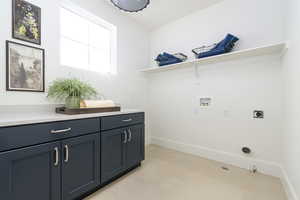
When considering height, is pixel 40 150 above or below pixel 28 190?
above

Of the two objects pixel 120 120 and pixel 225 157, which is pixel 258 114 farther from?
pixel 120 120

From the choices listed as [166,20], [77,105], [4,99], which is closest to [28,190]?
[77,105]

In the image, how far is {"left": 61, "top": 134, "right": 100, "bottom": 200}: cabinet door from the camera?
4.20 ft

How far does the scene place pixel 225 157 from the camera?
7.43 ft

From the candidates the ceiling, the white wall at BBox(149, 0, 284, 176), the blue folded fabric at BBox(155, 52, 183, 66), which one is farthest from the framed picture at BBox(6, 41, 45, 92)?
the white wall at BBox(149, 0, 284, 176)

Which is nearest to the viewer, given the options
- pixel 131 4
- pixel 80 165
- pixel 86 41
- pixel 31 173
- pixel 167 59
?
pixel 31 173

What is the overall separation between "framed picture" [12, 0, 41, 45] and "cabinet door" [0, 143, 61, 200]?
4.00 ft

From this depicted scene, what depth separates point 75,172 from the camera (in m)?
1.34

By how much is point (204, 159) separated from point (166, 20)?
9.14ft

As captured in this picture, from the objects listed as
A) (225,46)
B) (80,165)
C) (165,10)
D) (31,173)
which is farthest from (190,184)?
(165,10)

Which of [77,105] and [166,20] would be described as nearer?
[77,105]

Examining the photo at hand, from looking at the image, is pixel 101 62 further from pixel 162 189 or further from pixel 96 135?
pixel 162 189

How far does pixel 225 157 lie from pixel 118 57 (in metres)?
2.53

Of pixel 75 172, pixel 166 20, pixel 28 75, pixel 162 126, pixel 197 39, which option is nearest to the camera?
pixel 75 172
